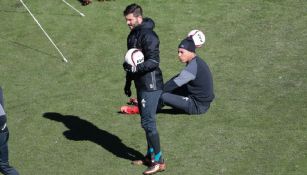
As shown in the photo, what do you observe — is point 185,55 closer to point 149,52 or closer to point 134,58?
point 149,52

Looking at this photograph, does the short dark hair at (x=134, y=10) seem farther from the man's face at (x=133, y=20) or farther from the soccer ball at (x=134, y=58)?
the soccer ball at (x=134, y=58)

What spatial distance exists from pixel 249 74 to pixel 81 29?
19.7 feet

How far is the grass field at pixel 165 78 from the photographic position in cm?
1240

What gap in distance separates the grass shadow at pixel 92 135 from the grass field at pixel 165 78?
2cm

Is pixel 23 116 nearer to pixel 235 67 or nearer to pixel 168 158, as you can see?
pixel 168 158

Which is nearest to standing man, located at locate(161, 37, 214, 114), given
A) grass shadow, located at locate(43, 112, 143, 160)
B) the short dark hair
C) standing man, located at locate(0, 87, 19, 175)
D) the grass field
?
the short dark hair

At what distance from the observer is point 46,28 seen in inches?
782

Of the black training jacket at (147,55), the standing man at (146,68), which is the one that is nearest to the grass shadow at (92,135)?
the standing man at (146,68)

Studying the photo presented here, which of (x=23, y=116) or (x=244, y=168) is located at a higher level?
(x=244, y=168)

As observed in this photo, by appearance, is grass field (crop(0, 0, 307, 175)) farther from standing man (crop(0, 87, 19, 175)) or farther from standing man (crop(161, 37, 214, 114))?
standing man (crop(0, 87, 19, 175))

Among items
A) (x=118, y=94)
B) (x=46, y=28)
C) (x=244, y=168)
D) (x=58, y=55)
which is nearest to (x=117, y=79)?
(x=118, y=94)

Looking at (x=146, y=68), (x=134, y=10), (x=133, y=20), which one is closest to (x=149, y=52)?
(x=146, y=68)

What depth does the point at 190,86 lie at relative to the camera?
11.2 m

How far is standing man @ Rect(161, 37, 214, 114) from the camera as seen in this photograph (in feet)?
36.2
